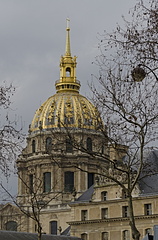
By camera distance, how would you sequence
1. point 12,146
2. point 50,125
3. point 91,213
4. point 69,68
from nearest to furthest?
point 12,146
point 91,213
point 50,125
point 69,68

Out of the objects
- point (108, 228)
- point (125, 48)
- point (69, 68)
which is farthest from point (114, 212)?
point (69, 68)

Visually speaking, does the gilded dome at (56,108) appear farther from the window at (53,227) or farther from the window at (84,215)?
the window at (84,215)

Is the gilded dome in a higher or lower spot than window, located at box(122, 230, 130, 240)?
higher

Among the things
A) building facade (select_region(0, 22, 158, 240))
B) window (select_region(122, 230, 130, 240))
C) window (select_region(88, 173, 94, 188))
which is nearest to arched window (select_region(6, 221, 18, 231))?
building facade (select_region(0, 22, 158, 240))

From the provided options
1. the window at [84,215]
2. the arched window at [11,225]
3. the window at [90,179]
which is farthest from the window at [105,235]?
the window at [90,179]

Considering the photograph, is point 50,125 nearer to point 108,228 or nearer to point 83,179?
point 83,179

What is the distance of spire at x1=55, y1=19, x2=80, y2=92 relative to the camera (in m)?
138

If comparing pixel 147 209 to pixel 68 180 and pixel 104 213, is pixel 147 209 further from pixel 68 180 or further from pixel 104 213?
pixel 68 180

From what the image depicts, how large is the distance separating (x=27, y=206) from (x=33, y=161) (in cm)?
884

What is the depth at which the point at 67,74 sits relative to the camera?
469ft

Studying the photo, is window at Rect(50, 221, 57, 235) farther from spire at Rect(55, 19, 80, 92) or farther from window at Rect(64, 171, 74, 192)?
spire at Rect(55, 19, 80, 92)

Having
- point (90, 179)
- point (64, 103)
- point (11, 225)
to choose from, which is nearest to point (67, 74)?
point (64, 103)

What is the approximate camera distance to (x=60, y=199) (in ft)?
384

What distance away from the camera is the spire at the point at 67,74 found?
451 feet
